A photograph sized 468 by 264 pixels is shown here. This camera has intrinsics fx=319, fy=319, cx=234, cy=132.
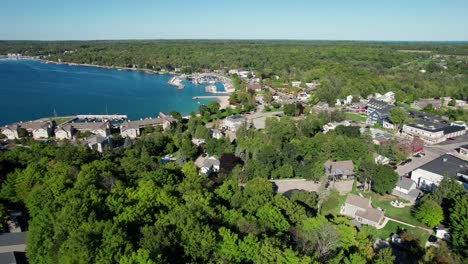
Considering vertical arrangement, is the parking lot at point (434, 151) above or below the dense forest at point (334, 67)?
below

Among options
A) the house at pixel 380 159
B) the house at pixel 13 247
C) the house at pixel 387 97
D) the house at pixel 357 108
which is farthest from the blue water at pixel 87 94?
the house at pixel 13 247

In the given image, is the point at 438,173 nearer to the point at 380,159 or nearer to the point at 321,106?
the point at 380,159

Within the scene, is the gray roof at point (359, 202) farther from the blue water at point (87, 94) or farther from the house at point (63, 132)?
the blue water at point (87, 94)

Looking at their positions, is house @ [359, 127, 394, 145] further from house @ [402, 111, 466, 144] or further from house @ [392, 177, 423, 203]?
house @ [392, 177, 423, 203]

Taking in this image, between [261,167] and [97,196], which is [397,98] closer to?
[261,167]

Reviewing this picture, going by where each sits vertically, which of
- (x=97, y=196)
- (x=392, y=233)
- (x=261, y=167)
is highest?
(x=97, y=196)

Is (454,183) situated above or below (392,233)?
above

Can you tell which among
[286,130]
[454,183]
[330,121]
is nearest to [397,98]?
[330,121]
